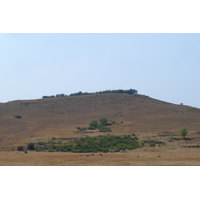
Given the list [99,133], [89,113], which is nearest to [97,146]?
[99,133]

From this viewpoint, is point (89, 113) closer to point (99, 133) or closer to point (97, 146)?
point (99, 133)

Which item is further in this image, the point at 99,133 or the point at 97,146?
the point at 99,133

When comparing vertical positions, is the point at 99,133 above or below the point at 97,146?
above

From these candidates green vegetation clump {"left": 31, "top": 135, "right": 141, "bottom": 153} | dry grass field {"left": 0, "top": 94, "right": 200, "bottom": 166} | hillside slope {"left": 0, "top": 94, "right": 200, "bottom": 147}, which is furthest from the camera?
hillside slope {"left": 0, "top": 94, "right": 200, "bottom": 147}

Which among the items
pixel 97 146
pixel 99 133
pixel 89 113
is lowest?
pixel 97 146

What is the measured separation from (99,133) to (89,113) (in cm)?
2410

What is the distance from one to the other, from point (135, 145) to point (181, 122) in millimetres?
20838

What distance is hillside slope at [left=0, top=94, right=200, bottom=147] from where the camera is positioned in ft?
141

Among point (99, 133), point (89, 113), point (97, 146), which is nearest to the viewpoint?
point (97, 146)

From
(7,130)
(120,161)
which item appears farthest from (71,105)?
(120,161)

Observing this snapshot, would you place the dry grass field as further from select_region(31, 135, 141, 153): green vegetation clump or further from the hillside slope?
select_region(31, 135, 141, 153): green vegetation clump

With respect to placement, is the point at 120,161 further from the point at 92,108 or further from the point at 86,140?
the point at 92,108

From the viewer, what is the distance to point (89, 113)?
5809 cm

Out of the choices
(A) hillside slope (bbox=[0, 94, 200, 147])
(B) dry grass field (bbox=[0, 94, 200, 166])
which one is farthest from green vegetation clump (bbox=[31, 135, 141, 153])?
(A) hillside slope (bbox=[0, 94, 200, 147])
